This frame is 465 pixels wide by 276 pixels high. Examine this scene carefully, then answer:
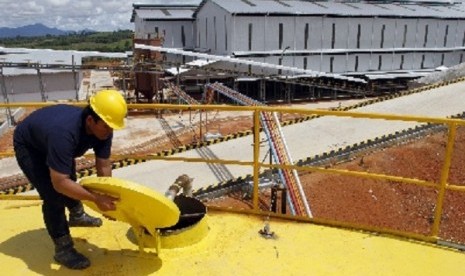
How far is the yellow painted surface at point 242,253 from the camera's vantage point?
12.3ft

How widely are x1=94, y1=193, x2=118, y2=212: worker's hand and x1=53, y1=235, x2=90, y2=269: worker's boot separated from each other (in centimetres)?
73

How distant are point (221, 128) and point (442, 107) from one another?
411 inches

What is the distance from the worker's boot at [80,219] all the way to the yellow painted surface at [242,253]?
0.24ft

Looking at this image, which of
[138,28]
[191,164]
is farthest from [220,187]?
[138,28]

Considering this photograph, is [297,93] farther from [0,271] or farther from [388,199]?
[0,271]

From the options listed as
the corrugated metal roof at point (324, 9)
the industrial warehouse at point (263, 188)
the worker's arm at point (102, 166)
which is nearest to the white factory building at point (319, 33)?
the corrugated metal roof at point (324, 9)

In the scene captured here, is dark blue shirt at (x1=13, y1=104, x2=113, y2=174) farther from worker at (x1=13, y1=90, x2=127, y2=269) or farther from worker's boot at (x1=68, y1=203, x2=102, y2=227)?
worker's boot at (x1=68, y1=203, x2=102, y2=227)

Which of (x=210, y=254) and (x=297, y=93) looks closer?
(x=210, y=254)

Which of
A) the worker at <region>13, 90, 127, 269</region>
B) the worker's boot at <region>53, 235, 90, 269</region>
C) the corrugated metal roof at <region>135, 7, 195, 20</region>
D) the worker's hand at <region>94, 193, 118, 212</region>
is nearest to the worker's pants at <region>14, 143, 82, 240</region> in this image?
the worker at <region>13, 90, 127, 269</region>

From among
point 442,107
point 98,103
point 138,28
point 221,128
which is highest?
point 138,28

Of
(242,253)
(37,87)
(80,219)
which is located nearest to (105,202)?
(80,219)

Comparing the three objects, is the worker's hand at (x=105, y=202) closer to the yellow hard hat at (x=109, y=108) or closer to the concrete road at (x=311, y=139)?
the yellow hard hat at (x=109, y=108)

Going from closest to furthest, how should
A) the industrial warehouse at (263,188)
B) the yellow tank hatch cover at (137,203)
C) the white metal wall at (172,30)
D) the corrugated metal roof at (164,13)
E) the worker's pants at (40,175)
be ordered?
the yellow tank hatch cover at (137,203) < the worker's pants at (40,175) < the industrial warehouse at (263,188) < the white metal wall at (172,30) < the corrugated metal roof at (164,13)

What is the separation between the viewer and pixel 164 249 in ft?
13.2
